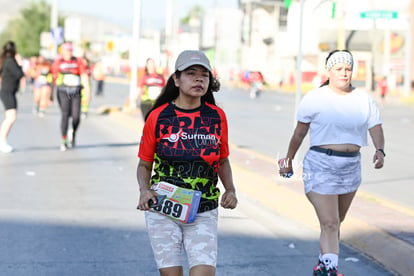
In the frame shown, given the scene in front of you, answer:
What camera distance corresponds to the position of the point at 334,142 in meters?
6.42

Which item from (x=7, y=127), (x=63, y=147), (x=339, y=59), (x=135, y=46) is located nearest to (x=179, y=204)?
(x=339, y=59)

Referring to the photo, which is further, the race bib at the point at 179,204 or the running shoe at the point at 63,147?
the running shoe at the point at 63,147

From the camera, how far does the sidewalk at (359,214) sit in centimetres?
754

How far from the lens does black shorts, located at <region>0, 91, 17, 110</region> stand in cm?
1634

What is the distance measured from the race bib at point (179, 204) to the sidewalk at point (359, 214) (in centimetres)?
274

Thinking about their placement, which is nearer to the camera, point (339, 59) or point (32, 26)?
point (339, 59)

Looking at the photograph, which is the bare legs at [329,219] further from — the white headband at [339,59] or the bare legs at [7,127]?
the bare legs at [7,127]

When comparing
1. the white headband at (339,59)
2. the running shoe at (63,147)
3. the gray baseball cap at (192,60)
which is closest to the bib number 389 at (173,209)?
the gray baseball cap at (192,60)

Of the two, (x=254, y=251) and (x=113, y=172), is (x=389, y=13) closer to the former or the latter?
(x=113, y=172)

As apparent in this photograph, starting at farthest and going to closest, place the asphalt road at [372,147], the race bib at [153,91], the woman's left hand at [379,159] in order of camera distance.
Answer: the race bib at [153,91], the asphalt road at [372,147], the woman's left hand at [379,159]

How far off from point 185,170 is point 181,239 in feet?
1.20

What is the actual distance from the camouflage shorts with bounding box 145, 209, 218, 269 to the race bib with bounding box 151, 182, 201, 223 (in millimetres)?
60

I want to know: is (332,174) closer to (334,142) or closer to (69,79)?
(334,142)

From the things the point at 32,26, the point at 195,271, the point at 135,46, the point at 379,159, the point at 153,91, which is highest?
the point at 32,26
